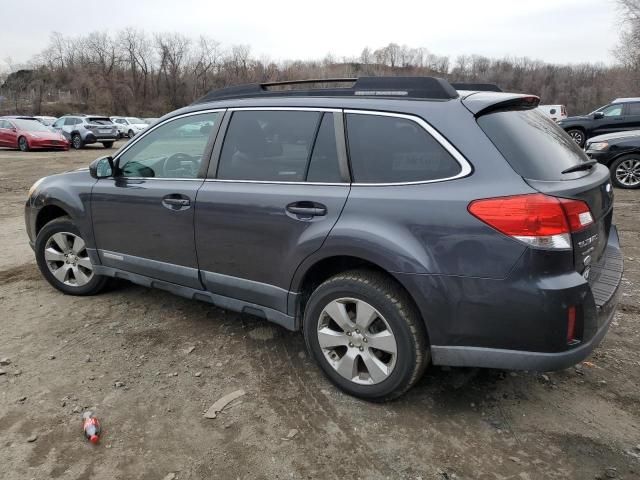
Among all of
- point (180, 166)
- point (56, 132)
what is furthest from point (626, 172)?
point (56, 132)

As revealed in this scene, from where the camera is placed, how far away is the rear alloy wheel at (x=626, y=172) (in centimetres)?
992

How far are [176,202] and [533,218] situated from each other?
233 centimetres

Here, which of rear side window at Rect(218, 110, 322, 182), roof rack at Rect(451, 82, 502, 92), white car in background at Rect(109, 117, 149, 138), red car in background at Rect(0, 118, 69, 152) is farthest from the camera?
white car in background at Rect(109, 117, 149, 138)

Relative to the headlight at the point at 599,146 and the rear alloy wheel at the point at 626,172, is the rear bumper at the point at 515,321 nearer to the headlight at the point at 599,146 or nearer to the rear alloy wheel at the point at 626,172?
the headlight at the point at 599,146

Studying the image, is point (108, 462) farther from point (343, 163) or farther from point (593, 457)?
point (593, 457)

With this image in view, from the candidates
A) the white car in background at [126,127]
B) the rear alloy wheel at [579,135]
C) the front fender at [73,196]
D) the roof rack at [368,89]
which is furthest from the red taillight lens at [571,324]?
the white car in background at [126,127]

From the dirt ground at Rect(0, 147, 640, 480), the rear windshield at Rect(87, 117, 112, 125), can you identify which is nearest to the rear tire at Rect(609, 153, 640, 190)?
the dirt ground at Rect(0, 147, 640, 480)

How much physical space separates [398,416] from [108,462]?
1495 millimetres

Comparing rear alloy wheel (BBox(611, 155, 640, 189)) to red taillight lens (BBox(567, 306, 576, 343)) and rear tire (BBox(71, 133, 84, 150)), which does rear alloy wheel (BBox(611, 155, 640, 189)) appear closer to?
red taillight lens (BBox(567, 306, 576, 343))

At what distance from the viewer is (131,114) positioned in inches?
2817

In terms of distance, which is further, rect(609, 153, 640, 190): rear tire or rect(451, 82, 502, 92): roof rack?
rect(609, 153, 640, 190): rear tire

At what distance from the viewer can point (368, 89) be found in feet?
9.70

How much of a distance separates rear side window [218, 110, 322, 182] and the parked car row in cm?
1861

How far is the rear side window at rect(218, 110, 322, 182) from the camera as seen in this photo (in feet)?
10.0
